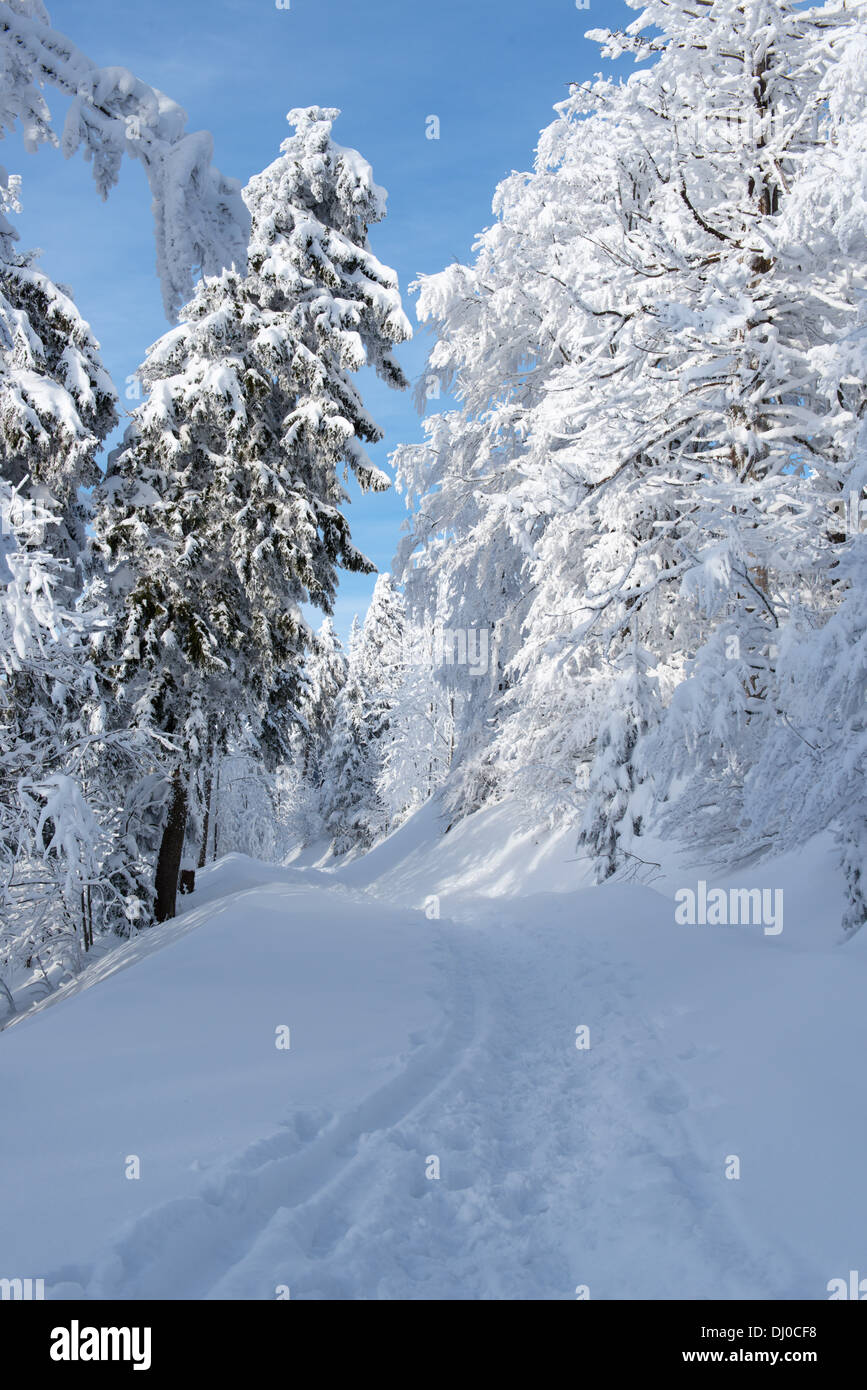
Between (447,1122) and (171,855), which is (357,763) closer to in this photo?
(171,855)

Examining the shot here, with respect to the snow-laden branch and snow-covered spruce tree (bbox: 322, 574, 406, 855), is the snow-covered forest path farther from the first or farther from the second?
snow-covered spruce tree (bbox: 322, 574, 406, 855)

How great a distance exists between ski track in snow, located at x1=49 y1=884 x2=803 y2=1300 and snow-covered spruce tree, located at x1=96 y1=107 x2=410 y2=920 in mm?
8562

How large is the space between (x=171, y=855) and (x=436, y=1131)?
1035 centimetres

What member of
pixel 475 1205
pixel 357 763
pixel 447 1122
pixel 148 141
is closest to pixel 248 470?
pixel 148 141

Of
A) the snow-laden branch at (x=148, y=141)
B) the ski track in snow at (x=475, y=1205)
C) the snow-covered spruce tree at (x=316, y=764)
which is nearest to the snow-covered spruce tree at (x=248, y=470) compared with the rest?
the snow-laden branch at (x=148, y=141)

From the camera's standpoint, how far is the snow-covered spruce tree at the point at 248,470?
39.9 ft

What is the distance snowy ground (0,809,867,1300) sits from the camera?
3027 millimetres

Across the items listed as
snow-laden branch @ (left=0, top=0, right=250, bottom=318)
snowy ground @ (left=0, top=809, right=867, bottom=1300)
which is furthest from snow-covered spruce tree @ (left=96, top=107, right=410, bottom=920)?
snow-laden branch @ (left=0, top=0, right=250, bottom=318)

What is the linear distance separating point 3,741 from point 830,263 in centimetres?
1025

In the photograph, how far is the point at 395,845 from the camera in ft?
77.9

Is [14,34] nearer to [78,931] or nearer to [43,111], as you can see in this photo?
[43,111]

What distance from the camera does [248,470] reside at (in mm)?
12789
